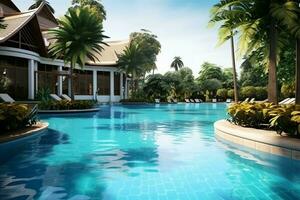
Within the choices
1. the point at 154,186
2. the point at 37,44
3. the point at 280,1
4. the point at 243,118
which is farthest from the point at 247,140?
the point at 37,44

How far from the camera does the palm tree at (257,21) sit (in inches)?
572

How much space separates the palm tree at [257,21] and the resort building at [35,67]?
59.8ft

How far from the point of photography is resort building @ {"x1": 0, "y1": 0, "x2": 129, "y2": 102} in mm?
30562

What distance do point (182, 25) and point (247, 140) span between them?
11940mm

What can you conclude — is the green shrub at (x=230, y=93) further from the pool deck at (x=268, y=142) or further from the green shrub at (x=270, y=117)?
the pool deck at (x=268, y=142)

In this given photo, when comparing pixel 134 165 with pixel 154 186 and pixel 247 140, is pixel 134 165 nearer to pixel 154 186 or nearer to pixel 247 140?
pixel 154 186

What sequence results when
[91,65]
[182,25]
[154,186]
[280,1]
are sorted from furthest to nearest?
[91,65] → [182,25] → [280,1] → [154,186]

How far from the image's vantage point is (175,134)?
48.0 feet

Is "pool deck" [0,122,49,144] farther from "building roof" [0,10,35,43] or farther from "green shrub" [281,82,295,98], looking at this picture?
"green shrub" [281,82,295,98]

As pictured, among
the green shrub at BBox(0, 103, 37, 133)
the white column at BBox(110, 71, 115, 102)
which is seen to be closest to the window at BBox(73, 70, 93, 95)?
the white column at BBox(110, 71, 115, 102)

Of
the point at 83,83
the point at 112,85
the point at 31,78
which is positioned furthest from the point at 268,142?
the point at 112,85

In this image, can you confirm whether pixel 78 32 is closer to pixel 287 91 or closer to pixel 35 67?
pixel 35 67

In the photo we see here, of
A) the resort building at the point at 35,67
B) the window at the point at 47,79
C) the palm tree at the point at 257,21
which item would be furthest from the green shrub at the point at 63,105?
the palm tree at the point at 257,21

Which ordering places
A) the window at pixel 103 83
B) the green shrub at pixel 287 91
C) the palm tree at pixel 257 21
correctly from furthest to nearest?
the window at pixel 103 83 < the green shrub at pixel 287 91 < the palm tree at pixel 257 21
